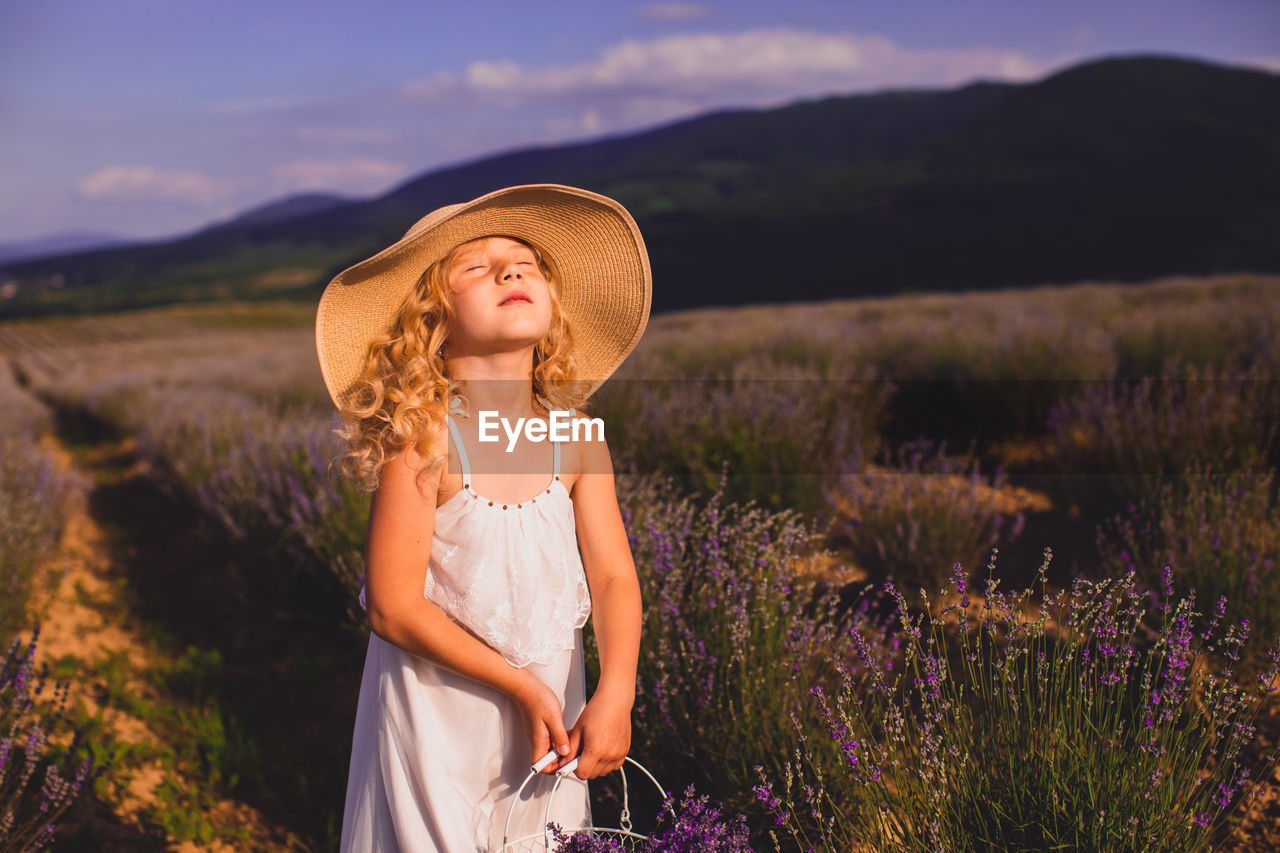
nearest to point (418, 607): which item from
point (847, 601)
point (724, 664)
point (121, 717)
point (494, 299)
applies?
point (494, 299)

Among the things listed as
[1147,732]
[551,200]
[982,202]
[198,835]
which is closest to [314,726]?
[198,835]

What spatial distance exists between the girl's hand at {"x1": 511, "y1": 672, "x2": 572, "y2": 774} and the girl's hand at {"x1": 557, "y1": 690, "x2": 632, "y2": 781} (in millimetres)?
21

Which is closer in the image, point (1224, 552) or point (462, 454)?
point (462, 454)

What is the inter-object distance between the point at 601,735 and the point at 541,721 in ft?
0.38

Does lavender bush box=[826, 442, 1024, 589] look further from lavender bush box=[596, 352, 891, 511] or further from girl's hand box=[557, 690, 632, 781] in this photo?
girl's hand box=[557, 690, 632, 781]

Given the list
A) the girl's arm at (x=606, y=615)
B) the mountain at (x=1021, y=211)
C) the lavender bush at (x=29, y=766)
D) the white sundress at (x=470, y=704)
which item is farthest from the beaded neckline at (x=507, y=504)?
the mountain at (x=1021, y=211)

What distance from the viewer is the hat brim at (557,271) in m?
1.50

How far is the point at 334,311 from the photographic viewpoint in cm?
158

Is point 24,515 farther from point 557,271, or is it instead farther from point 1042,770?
point 1042,770

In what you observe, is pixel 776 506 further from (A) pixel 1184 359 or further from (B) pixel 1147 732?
(A) pixel 1184 359

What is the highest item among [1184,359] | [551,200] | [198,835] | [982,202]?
[982,202]

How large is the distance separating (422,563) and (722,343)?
22.3 feet

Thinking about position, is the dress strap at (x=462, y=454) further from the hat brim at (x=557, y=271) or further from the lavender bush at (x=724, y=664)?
the lavender bush at (x=724, y=664)

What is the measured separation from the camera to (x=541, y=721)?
140 cm
